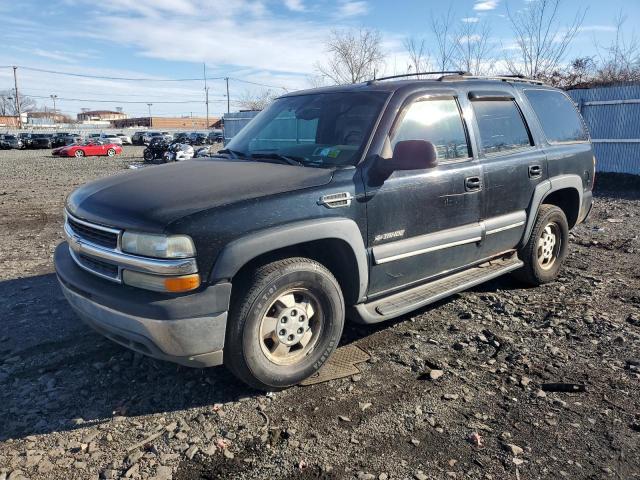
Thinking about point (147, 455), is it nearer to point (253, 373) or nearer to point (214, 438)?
point (214, 438)

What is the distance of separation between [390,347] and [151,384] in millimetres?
→ 1763

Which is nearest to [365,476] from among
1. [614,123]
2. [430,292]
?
[430,292]

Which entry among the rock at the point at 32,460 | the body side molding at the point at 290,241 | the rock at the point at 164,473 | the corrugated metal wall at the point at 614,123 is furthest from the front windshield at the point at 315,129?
the corrugated metal wall at the point at 614,123

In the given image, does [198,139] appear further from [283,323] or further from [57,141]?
[283,323]

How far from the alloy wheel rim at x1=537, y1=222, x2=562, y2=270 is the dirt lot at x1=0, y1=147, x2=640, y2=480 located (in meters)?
0.57

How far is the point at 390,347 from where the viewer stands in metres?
3.85

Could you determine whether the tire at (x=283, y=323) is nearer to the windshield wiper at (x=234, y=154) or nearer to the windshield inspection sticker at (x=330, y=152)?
the windshield inspection sticker at (x=330, y=152)

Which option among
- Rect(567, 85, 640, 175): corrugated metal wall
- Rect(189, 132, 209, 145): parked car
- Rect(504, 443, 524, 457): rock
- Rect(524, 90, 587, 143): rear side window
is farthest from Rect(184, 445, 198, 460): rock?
Rect(189, 132, 209, 145): parked car

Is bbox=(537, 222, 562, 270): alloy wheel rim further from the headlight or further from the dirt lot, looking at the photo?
the headlight

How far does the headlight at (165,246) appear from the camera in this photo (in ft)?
8.63

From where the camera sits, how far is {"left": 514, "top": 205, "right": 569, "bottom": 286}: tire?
485 cm

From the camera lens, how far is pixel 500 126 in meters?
4.43

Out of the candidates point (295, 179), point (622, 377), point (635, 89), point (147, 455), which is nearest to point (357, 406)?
point (147, 455)

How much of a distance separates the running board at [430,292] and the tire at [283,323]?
28cm
